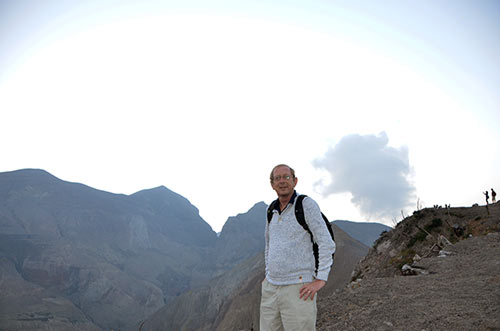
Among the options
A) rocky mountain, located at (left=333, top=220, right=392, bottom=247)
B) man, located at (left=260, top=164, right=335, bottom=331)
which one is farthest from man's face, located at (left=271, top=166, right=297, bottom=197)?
rocky mountain, located at (left=333, top=220, right=392, bottom=247)

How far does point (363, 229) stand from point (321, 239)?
5099 inches

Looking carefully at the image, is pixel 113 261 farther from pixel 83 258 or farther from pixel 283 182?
pixel 283 182

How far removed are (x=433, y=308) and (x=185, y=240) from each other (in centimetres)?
14247

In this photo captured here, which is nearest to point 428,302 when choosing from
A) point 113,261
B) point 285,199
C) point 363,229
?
point 285,199

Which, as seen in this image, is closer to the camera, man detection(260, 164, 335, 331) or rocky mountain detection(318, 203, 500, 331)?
man detection(260, 164, 335, 331)

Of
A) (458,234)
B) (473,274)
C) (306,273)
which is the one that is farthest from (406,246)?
(306,273)

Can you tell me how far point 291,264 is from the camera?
9.41ft

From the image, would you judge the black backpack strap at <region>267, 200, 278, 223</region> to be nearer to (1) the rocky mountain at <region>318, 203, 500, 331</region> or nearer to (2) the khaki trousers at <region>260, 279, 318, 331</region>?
(2) the khaki trousers at <region>260, 279, 318, 331</region>

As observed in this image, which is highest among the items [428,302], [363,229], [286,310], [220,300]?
[363,229]

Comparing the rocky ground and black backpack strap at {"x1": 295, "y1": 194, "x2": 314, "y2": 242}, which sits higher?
black backpack strap at {"x1": 295, "y1": 194, "x2": 314, "y2": 242}

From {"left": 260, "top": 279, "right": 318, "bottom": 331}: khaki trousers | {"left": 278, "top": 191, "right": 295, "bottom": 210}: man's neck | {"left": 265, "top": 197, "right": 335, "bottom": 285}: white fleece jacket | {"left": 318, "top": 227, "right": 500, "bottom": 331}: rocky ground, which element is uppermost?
{"left": 278, "top": 191, "right": 295, "bottom": 210}: man's neck

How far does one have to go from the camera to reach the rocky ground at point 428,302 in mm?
6025

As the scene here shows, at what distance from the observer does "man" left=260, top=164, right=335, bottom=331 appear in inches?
108

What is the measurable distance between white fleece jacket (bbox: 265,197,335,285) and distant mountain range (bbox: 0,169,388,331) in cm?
3385
